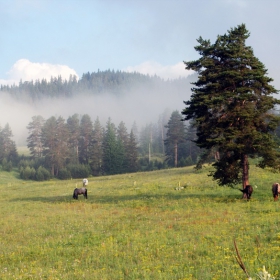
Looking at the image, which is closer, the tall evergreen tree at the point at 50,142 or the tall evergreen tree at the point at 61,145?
the tall evergreen tree at the point at 61,145

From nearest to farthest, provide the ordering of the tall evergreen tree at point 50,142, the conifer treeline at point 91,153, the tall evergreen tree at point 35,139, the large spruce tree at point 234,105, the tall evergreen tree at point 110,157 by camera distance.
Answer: the large spruce tree at point 234,105 < the conifer treeline at point 91,153 < the tall evergreen tree at point 110,157 < the tall evergreen tree at point 50,142 < the tall evergreen tree at point 35,139

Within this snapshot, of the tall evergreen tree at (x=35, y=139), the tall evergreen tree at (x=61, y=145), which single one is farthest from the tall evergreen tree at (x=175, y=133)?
the tall evergreen tree at (x=35, y=139)

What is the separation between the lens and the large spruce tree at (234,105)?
24.9 m

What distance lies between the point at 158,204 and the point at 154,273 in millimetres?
17184

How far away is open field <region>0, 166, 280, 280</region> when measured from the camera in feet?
35.0

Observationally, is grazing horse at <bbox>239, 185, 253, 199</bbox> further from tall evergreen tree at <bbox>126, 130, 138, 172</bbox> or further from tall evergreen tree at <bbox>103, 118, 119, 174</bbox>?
tall evergreen tree at <bbox>126, 130, 138, 172</bbox>

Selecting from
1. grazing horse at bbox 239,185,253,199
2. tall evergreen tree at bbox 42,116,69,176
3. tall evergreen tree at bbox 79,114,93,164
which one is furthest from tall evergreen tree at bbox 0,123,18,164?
grazing horse at bbox 239,185,253,199

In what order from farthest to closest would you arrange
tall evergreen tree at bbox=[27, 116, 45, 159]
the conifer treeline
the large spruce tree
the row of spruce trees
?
tall evergreen tree at bbox=[27, 116, 45, 159]
the conifer treeline
the row of spruce trees
the large spruce tree

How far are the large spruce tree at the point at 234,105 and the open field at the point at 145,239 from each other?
3642 millimetres

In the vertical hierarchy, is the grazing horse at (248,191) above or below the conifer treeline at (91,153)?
below

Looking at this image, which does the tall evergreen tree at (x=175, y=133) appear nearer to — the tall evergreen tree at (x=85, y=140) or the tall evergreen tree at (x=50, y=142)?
the tall evergreen tree at (x=85, y=140)

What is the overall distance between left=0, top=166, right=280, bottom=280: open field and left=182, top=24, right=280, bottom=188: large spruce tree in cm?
364

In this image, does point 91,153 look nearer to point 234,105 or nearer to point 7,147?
point 7,147

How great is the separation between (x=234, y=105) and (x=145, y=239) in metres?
14.9
